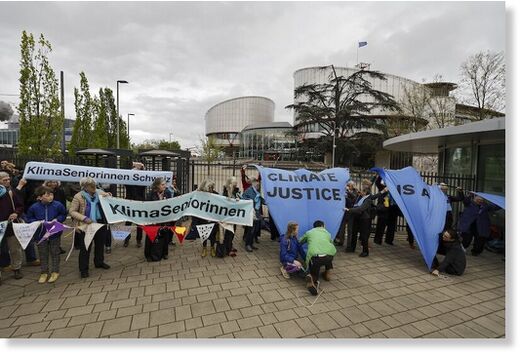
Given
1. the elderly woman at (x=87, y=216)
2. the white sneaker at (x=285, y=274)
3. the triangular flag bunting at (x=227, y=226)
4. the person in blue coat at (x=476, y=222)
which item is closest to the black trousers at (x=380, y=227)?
the person in blue coat at (x=476, y=222)

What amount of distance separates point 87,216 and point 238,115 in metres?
105

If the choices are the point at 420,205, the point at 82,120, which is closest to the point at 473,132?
the point at 420,205

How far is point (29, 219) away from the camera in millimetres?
5039

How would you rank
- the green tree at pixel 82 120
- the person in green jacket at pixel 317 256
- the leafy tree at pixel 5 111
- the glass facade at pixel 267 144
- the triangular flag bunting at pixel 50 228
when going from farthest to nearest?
the glass facade at pixel 267 144 → the leafy tree at pixel 5 111 → the green tree at pixel 82 120 → the triangular flag bunting at pixel 50 228 → the person in green jacket at pixel 317 256

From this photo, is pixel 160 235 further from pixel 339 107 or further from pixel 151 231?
pixel 339 107

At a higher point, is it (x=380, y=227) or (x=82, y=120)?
(x=82, y=120)

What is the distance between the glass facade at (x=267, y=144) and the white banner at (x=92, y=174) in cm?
5769

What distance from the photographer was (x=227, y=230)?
6488 millimetres

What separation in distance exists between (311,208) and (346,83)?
35.1 metres

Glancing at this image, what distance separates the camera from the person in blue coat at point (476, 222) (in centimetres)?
691

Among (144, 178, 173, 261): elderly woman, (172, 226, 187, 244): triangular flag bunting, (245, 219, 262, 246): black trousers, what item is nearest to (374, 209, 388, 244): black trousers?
(245, 219, 262, 246): black trousers

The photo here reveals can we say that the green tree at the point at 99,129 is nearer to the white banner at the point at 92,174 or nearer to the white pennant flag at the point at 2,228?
the white banner at the point at 92,174

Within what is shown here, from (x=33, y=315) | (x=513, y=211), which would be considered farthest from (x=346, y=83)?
(x=33, y=315)

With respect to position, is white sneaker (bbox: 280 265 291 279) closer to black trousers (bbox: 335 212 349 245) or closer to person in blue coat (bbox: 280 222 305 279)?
person in blue coat (bbox: 280 222 305 279)
